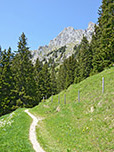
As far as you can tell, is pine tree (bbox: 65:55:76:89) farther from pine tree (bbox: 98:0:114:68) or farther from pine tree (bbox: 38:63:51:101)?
pine tree (bbox: 98:0:114:68)

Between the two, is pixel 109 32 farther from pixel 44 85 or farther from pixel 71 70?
pixel 71 70

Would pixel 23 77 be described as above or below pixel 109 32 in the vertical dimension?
above

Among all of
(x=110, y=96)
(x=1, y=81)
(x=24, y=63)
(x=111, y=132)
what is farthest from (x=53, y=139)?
(x=24, y=63)

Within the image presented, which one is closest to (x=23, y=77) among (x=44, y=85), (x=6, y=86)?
(x=6, y=86)

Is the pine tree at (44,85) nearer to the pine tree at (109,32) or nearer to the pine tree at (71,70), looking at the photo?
the pine tree at (71,70)

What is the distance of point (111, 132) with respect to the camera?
30.3 ft

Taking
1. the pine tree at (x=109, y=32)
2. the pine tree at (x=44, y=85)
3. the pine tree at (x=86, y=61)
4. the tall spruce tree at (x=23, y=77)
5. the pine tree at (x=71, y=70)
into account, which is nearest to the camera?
the pine tree at (x=109, y=32)

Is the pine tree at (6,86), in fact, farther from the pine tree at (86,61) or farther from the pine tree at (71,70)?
the pine tree at (71,70)

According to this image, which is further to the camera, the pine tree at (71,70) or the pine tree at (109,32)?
the pine tree at (71,70)

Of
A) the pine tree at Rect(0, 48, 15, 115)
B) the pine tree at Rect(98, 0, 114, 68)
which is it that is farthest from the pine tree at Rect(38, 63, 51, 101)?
the pine tree at Rect(98, 0, 114, 68)

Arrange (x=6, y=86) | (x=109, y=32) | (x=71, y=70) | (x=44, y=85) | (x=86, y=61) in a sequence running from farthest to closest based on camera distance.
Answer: (x=71, y=70) < (x=44, y=85) < (x=86, y=61) < (x=6, y=86) < (x=109, y=32)

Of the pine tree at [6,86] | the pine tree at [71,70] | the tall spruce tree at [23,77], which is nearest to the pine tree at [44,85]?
the tall spruce tree at [23,77]

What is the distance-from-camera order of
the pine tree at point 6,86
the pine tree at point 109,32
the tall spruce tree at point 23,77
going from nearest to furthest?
the pine tree at point 109,32 → the pine tree at point 6,86 → the tall spruce tree at point 23,77

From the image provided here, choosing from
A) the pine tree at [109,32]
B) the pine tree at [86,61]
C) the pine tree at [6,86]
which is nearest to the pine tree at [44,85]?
the pine tree at [86,61]
